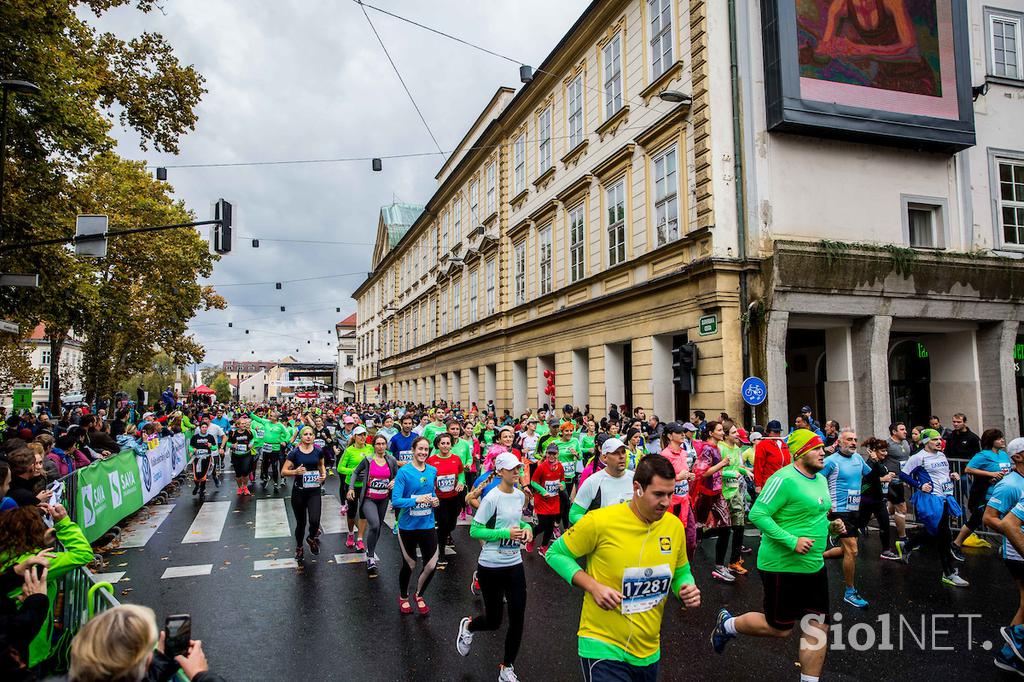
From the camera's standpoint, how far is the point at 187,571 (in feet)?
28.8

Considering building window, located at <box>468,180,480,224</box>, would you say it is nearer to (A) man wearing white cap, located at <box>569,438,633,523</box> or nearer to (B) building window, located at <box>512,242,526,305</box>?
(B) building window, located at <box>512,242,526,305</box>

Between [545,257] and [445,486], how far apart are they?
1765 centimetres

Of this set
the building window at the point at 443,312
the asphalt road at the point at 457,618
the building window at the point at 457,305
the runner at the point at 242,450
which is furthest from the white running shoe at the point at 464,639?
the building window at the point at 443,312

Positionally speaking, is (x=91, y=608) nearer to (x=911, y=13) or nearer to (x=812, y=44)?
(x=812, y=44)

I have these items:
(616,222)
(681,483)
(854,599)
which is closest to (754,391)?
(681,483)

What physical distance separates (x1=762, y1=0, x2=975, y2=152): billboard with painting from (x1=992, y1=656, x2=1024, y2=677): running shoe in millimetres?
13221

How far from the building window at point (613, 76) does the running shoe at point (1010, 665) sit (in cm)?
1764

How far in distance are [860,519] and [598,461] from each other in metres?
4.18

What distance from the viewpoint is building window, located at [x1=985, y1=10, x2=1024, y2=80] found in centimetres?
1873

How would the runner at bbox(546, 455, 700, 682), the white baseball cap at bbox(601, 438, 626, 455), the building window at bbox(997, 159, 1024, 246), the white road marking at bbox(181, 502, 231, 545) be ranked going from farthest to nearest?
the building window at bbox(997, 159, 1024, 246)
the white road marking at bbox(181, 502, 231, 545)
the white baseball cap at bbox(601, 438, 626, 455)
the runner at bbox(546, 455, 700, 682)

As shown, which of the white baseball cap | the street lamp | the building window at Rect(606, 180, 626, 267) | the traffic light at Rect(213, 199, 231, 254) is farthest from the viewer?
the building window at Rect(606, 180, 626, 267)

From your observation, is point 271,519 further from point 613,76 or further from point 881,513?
point 613,76

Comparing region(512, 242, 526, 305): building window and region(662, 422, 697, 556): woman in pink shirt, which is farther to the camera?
region(512, 242, 526, 305): building window

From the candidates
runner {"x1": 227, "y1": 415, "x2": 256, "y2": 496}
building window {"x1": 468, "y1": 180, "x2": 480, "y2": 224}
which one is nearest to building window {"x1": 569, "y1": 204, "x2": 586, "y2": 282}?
building window {"x1": 468, "y1": 180, "x2": 480, "y2": 224}
